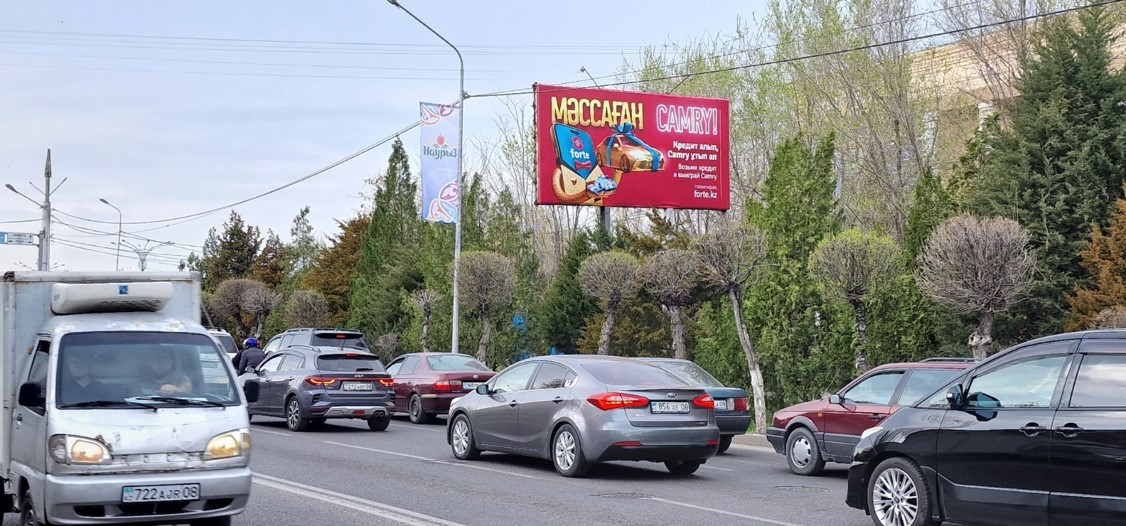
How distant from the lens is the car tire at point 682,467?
14.6 metres

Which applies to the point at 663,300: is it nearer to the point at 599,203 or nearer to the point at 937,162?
the point at 599,203

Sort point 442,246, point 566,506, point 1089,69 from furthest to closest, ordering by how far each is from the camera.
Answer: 1. point 442,246
2. point 1089,69
3. point 566,506

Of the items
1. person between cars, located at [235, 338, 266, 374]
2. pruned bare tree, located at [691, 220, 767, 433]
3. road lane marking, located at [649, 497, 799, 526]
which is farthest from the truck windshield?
person between cars, located at [235, 338, 266, 374]

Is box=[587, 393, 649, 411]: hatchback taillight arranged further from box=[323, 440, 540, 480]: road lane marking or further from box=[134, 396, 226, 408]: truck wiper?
box=[134, 396, 226, 408]: truck wiper

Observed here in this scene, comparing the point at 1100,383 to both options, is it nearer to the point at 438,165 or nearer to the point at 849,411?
the point at 849,411

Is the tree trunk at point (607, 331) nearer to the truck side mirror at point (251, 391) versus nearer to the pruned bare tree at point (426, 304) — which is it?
the pruned bare tree at point (426, 304)

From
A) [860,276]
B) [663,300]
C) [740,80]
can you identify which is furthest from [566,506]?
[740,80]

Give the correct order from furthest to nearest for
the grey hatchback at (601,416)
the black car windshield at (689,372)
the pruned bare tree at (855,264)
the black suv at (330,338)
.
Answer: the black suv at (330,338) < the pruned bare tree at (855,264) < the black car windshield at (689,372) < the grey hatchback at (601,416)

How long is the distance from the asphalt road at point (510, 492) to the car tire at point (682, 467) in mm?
144

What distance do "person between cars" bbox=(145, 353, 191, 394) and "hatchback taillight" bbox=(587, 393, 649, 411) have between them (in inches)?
213

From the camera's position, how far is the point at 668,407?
1380 centimetres

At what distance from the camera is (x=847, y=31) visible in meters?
34.1

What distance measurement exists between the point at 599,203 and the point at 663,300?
5.84m

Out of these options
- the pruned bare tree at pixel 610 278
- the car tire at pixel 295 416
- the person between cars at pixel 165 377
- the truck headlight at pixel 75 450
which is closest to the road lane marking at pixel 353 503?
the person between cars at pixel 165 377
